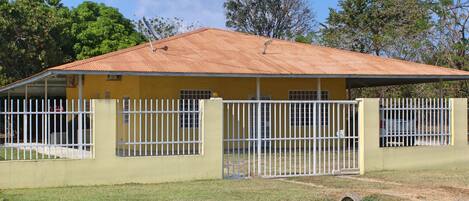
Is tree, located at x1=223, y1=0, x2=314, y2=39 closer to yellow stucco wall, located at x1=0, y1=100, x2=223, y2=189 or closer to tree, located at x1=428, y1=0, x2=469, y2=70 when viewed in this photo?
tree, located at x1=428, y1=0, x2=469, y2=70

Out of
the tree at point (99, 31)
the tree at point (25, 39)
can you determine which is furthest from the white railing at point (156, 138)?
the tree at point (99, 31)

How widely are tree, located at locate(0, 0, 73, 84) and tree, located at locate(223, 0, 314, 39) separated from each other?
1994 cm

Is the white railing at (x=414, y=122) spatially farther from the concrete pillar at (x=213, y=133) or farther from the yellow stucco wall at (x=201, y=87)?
the yellow stucco wall at (x=201, y=87)

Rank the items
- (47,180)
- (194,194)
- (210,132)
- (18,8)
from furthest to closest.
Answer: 1. (18,8)
2. (210,132)
3. (47,180)
4. (194,194)

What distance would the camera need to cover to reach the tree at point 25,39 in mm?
30703

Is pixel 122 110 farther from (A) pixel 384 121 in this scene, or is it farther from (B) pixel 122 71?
(A) pixel 384 121

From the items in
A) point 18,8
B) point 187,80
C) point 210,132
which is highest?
point 18,8

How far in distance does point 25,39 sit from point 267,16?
76.3ft

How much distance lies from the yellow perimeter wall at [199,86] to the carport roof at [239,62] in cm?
97

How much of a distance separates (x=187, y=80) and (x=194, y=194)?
10.4m

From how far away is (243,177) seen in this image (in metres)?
13.4

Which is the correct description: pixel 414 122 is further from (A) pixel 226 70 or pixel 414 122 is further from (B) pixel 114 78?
(B) pixel 114 78

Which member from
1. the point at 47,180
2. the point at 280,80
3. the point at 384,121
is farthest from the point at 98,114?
the point at 280,80

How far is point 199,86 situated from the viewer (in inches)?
838
